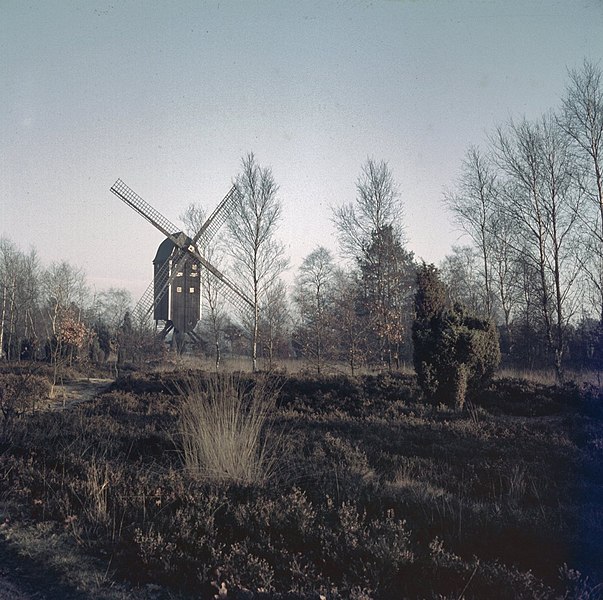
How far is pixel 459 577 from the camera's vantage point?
125 inches

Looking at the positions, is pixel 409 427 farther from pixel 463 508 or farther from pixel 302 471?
pixel 463 508

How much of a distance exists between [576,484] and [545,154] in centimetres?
1646

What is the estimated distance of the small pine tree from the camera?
39.7ft

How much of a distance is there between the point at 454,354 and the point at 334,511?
8692 mm

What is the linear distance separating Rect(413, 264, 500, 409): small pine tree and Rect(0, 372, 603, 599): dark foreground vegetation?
3534 mm

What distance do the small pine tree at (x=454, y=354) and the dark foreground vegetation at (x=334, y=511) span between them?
11.6 feet

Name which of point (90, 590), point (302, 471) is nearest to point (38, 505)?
A: point (90, 590)

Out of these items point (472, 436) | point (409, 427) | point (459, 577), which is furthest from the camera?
point (409, 427)

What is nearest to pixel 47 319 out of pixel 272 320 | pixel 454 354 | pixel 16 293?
pixel 16 293

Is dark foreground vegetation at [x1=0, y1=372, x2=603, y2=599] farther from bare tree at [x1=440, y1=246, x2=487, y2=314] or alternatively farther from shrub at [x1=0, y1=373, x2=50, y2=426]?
bare tree at [x1=440, y1=246, x2=487, y2=314]

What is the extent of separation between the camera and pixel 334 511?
4238 millimetres

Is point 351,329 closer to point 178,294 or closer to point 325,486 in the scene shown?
point 178,294

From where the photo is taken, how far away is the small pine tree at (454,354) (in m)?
12.1

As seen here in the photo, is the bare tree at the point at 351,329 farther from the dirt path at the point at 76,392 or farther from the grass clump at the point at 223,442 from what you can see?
the grass clump at the point at 223,442
